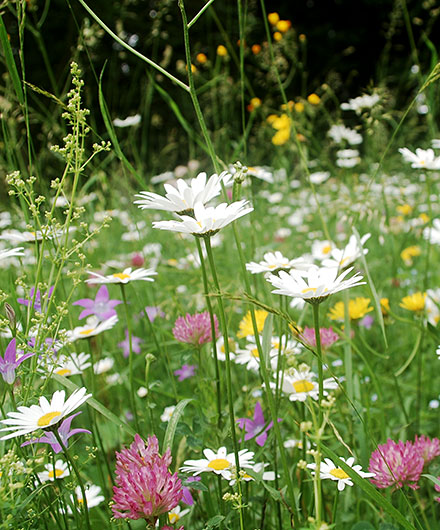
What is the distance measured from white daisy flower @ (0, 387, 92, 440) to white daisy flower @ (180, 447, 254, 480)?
15 cm

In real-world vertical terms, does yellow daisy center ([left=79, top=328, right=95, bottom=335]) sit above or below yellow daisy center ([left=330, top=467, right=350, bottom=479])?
above

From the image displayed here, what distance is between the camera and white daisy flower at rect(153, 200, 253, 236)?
53cm

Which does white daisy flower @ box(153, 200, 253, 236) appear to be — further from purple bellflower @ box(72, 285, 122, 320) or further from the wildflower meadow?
purple bellflower @ box(72, 285, 122, 320)

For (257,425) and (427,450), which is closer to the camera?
(427,450)

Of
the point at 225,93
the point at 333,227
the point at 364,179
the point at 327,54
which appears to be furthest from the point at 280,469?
the point at 327,54

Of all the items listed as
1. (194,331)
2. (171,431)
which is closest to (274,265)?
(194,331)

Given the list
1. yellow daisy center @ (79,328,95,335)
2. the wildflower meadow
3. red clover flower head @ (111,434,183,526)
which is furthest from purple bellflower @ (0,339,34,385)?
yellow daisy center @ (79,328,95,335)

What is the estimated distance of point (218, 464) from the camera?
609 millimetres

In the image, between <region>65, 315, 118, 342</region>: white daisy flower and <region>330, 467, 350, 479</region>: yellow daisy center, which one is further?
<region>65, 315, 118, 342</region>: white daisy flower

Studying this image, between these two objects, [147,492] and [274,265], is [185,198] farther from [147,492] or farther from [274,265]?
[147,492]

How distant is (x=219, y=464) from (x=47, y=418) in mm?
205

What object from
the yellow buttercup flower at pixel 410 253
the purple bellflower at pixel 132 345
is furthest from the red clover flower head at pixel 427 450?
the yellow buttercup flower at pixel 410 253

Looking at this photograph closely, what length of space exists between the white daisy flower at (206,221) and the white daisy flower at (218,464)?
0.25 metres

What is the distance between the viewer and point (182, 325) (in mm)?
784
